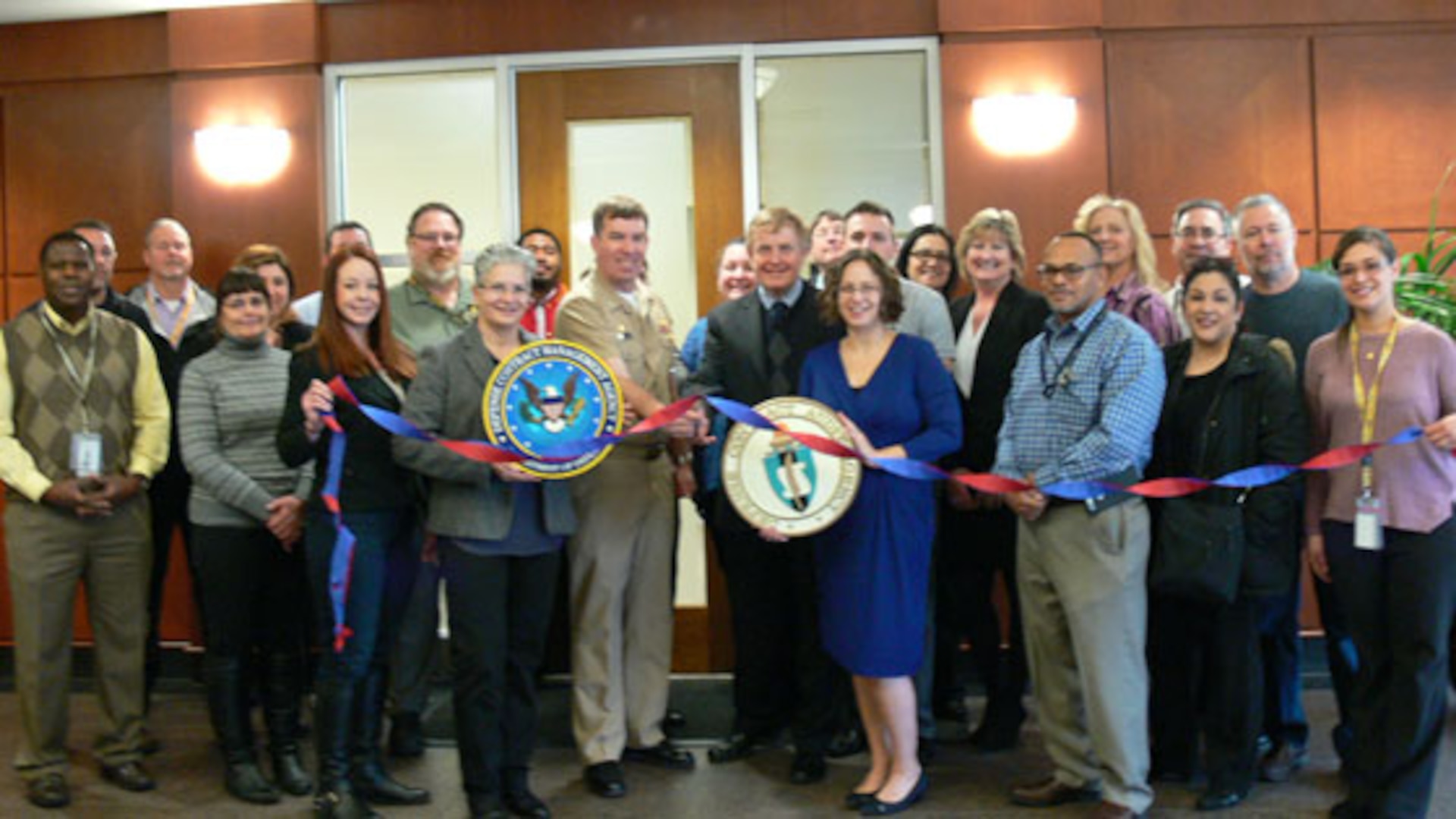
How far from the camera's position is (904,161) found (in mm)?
6066

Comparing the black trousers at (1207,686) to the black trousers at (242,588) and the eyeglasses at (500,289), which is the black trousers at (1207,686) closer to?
the eyeglasses at (500,289)

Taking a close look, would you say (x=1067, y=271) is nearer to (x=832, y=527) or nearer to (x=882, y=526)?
(x=882, y=526)

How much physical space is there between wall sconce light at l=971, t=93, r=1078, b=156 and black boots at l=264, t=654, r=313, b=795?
11.9 ft

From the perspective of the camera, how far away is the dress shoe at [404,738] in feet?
15.1

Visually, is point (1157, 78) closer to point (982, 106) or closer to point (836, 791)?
point (982, 106)

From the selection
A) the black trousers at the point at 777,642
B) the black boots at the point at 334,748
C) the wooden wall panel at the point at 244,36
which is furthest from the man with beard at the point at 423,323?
the wooden wall panel at the point at 244,36

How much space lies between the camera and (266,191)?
612cm

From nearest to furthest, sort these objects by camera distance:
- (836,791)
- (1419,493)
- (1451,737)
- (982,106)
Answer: (1419,493) → (836,791) → (1451,737) → (982,106)

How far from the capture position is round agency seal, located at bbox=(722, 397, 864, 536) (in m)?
3.80

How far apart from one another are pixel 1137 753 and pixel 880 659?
76 centimetres

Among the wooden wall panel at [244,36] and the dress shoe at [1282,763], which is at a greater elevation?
the wooden wall panel at [244,36]

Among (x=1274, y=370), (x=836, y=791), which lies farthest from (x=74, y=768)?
(x=1274, y=370)

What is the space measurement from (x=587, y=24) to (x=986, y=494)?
3.09 metres

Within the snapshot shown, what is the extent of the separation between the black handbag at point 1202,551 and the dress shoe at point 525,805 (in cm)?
189
